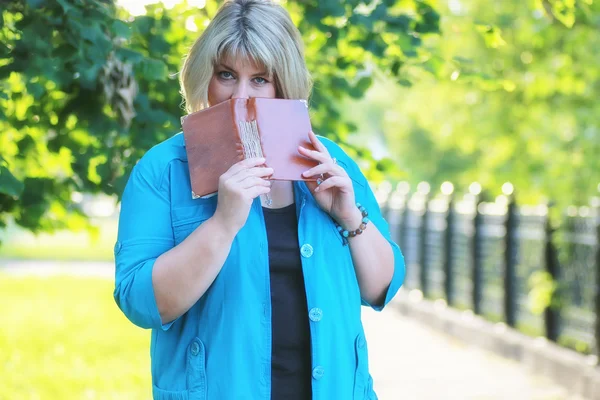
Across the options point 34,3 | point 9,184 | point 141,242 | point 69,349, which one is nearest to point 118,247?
point 141,242

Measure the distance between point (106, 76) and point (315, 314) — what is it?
2.57 metres

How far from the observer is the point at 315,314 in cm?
240

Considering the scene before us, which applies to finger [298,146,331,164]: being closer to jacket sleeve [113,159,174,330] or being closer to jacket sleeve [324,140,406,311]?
jacket sleeve [324,140,406,311]

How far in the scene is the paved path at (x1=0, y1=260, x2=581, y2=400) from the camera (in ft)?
28.2

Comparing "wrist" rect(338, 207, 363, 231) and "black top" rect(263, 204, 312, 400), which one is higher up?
"wrist" rect(338, 207, 363, 231)

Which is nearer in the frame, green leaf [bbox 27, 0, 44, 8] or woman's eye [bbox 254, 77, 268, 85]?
woman's eye [bbox 254, 77, 268, 85]

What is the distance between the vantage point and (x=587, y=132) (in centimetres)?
1434

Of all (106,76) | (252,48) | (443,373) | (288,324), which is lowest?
(443,373)

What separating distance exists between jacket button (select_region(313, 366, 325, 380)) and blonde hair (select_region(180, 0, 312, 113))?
2.19 feet

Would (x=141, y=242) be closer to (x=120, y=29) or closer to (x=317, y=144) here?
(x=317, y=144)

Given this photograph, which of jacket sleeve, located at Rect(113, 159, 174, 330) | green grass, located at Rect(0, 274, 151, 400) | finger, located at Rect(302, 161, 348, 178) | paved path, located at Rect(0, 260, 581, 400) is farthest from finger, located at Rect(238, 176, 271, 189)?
paved path, located at Rect(0, 260, 581, 400)

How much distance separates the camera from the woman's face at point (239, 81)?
8.11 feet

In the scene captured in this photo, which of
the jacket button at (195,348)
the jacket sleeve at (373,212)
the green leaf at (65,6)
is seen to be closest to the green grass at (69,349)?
the green leaf at (65,6)

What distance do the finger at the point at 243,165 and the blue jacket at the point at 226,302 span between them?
0.16 meters
